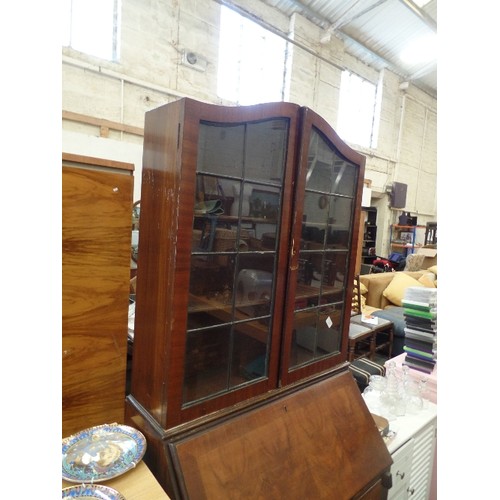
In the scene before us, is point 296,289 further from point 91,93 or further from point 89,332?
point 91,93

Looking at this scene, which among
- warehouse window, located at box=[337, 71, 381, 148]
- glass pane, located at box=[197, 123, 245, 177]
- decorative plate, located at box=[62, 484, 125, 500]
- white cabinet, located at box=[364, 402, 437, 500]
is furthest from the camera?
warehouse window, located at box=[337, 71, 381, 148]

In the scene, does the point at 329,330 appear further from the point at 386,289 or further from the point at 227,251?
the point at 386,289

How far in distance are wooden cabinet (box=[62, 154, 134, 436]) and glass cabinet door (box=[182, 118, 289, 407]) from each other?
0.56 m

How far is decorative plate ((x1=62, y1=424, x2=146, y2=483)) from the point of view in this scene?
2.92 ft

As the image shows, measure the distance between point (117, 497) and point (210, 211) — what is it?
74 centimetres

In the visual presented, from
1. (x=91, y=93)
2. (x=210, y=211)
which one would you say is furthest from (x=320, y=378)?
(x=91, y=93)

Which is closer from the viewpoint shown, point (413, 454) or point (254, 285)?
point (254, 285)

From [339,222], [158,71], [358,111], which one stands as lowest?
[339,222]

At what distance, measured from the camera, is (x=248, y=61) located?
5594mm

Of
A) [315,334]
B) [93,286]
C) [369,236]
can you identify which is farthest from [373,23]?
[93,286]

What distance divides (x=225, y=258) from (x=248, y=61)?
17.8 feet

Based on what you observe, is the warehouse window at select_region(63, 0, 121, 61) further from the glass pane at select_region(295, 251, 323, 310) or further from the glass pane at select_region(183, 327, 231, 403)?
the glass pane at select_region(183, 327, 231, 403)

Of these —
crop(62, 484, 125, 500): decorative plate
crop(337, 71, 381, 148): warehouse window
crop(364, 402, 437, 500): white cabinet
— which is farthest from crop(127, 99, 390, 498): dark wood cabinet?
crop(337, 71, 381, 148): warehouse window

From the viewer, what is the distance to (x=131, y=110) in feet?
15.0
